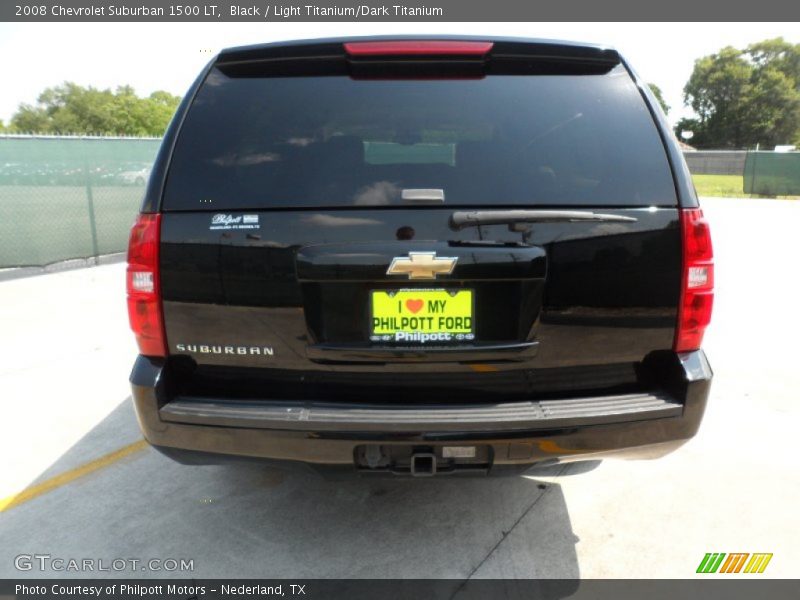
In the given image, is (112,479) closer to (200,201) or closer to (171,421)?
(171,421)

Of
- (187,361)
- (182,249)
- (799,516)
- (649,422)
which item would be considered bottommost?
(799,516)

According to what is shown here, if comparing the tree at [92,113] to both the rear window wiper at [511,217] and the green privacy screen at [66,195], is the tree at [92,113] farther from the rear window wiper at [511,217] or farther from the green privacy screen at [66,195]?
the rear window wiper at [511,217]

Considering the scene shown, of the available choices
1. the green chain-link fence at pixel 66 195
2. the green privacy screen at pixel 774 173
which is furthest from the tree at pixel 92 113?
the green chain-link fence at pixel 66 195

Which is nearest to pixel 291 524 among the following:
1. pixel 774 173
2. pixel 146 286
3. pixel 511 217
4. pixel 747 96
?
pixel 146 286

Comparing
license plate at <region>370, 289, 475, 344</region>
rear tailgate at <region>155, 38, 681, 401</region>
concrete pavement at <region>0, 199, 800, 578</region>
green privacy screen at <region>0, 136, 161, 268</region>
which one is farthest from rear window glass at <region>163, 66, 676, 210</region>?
green privacy screen at <region>0, 136, 161, 268</region>

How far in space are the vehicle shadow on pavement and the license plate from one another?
69 cm

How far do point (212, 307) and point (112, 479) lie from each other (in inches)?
65.8

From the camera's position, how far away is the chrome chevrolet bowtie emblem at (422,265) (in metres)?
2.00

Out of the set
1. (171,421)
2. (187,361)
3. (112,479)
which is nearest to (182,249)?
(187,361)

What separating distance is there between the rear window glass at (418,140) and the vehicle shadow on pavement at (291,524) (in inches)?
44.9

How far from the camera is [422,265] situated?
2.00 meters

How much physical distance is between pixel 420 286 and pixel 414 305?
0.24ft

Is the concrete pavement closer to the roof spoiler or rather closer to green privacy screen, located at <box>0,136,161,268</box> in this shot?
the roof spoiler

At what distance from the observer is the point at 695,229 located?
211cm
